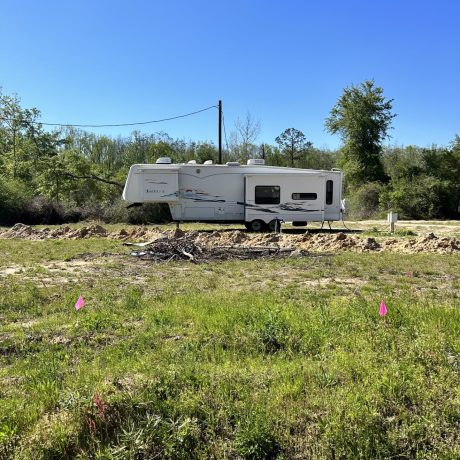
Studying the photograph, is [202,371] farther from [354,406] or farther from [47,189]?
[47,189]

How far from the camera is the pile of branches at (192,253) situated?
36.2 ft

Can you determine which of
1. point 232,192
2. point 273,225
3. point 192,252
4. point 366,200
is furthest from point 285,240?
point 366,200

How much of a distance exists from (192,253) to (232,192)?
792cm

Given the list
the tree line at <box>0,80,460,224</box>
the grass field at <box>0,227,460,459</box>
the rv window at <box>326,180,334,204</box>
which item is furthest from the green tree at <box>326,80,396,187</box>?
the grass field at <box>0,227,460,459</box>

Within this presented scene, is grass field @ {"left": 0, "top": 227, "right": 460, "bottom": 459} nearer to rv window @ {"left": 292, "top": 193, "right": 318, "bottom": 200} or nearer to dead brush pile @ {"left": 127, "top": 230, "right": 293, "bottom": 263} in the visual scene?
dead brush pile @ {"left": 127, "top": 230, "right": 293, "bottom": 263}

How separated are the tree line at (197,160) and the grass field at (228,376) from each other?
1956 cm

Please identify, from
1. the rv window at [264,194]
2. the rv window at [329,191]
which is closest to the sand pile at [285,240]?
the rv window at [264,194]

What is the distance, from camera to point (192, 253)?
1148 centimetres

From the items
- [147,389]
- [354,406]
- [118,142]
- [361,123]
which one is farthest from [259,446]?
[118,142]

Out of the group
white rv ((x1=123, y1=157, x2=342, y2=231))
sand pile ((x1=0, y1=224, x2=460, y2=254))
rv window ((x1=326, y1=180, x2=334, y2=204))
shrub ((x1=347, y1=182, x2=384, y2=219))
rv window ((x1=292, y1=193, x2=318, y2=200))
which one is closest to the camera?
sand pile ((x1=0, y1=224, x2=460, y2=254))

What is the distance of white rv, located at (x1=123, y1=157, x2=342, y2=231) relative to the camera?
61.7 feet

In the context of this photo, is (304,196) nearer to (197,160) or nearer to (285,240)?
(285,240)

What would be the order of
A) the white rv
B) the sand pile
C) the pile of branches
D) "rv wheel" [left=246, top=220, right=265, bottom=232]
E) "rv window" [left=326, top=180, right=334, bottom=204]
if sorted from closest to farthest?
the pile of branches
the sand pile
the white rv
"rv wheel" [left=246, top=220, right=265, bottom=232]
"rv window" [left=326, top=180, right=334, bottom=204]

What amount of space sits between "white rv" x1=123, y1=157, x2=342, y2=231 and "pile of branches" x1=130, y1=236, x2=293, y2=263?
6699 millimetres
